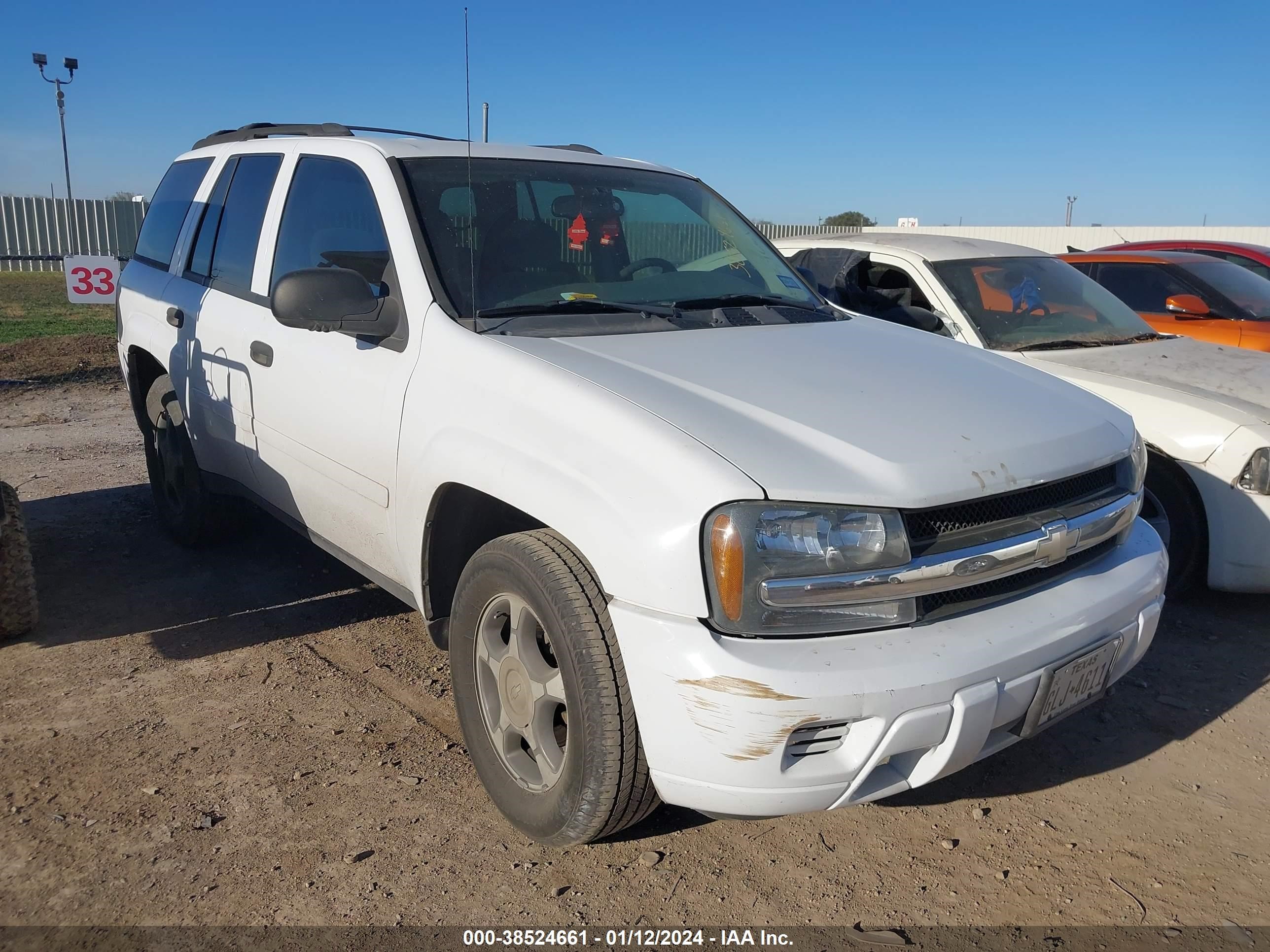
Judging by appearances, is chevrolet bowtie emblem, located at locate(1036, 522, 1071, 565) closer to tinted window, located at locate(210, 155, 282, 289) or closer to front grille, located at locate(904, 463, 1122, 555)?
front grille, located at locate(904, 463, 1122, 555)

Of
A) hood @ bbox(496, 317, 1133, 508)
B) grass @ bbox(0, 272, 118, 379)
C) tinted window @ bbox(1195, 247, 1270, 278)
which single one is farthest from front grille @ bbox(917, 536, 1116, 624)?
grass @ bbox(0, 272, 118, 379)

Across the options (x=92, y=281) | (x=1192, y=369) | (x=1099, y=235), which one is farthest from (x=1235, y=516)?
(x=1099, y=235)

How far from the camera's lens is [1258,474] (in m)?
4.12

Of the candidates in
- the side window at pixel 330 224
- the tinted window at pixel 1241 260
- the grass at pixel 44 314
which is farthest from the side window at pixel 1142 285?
the grass at pixel 44 314

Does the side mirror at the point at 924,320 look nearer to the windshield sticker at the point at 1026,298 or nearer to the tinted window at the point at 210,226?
the windshield sticker at the point at 1026,298

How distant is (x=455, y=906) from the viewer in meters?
2.46

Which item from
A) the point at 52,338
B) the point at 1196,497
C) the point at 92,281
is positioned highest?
the point at 92,281

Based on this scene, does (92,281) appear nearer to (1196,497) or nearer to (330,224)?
(330,224)

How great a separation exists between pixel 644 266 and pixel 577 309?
510mm

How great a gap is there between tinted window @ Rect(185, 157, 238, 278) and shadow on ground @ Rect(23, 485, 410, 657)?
1426 millimetres

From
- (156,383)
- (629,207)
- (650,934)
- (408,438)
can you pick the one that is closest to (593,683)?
(650,934)

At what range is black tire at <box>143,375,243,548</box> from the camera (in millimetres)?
4758

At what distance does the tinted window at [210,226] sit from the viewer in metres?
4.38

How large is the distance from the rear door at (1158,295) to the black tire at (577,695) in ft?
18.4
